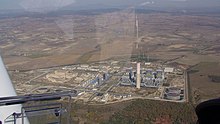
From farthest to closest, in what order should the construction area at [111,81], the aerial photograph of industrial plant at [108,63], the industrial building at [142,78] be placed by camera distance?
1. the industrial building at [142,78]
2. the construction area at [111,81]
3. the aerial photograph of industrial plant at [108,63]

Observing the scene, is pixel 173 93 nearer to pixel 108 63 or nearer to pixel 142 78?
pixel 142 78

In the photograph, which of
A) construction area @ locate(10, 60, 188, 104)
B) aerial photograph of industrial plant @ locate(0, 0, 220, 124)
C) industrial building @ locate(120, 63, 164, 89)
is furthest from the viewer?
industrial building @ locate(120, 63, 164, 89)

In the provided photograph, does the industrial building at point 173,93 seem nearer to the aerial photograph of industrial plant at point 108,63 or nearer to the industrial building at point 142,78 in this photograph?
the aerial photograph of industrial plant at point 108,63

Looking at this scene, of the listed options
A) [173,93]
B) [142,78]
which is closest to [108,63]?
[142,78]

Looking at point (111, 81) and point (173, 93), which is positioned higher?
point (111, 81)

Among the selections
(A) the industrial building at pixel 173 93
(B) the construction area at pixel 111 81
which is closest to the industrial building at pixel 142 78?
(B) the construction area at pixel 111 81

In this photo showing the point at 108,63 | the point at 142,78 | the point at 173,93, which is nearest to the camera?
the point at 173,93

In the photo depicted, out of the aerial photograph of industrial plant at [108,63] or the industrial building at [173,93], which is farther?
the industrial building at [173,93]

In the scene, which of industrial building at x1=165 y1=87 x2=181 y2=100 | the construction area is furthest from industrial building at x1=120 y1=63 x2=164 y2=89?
industrial building at x1=165 y1=87 x2=181 y2=100

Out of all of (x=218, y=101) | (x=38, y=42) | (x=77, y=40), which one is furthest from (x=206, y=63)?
(x=218, y=101)

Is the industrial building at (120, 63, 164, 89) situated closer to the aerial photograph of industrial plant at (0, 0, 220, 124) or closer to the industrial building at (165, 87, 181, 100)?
the aerial photograph of industrial plant at (0, 0, 220, 124)
